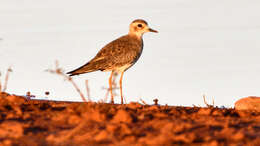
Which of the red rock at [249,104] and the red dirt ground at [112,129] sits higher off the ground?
the red rock at [249,104]

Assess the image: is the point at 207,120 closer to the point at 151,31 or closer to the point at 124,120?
the point at 124,120

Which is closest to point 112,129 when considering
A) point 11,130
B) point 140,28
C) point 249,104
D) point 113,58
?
point 11,130

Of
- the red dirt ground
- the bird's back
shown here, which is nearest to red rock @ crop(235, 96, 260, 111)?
the bird's back

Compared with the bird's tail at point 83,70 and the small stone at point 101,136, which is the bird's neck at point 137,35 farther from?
the small stone at point 101,136

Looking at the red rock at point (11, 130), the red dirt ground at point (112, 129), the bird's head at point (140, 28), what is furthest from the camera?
the bird's head at point (140, 28)

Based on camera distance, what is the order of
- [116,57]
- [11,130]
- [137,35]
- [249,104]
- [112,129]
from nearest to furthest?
1. [112,129]
2. [11,130]
3. [249,104]
4. [116,57]
5. [137,35]

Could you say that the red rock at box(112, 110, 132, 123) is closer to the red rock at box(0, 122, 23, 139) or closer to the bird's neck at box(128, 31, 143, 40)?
the red rock at box(0, 122, 23, 139)

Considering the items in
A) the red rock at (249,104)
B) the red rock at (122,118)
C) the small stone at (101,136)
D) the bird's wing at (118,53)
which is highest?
the bird's wing at (118,53)

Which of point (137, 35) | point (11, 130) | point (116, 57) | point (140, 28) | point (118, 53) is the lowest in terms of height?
point (11, 130)

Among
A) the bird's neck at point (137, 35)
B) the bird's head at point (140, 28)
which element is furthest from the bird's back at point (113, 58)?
the bird's head at point (140, 28)

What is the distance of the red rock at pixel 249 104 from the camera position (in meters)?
10.0

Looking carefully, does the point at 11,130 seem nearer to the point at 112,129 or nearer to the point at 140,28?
the point at 112,129

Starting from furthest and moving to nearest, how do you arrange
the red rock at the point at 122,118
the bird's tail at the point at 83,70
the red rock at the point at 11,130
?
the bird's tail at the point at 83,70, the red rock at the point at 122,118, the red rock at the point at 11,130

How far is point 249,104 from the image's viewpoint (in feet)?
33.1
